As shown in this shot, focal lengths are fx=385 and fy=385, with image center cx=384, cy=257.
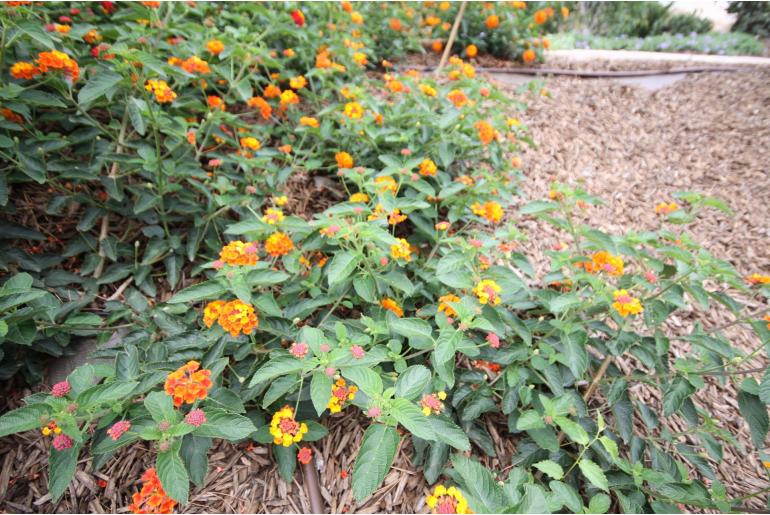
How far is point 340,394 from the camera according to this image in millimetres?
1339

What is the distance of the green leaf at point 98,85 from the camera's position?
172 centimetres

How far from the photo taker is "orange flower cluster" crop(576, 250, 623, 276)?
1.65m

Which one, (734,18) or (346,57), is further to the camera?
(734,18)

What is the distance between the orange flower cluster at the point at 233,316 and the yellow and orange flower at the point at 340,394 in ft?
1.26

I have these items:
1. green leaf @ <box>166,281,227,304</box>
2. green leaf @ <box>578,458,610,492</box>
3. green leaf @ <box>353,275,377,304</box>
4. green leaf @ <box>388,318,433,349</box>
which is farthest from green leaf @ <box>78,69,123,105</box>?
green leaf @ <box>578,458,610,492</box>

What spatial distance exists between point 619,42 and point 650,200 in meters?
5.82

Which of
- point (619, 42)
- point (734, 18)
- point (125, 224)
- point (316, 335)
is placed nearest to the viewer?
point (316, 335)

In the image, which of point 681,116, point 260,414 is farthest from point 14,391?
point 681,116

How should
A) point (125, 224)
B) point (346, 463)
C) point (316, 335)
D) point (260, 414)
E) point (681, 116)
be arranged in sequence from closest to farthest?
point (316, 335)
point (260, 414)
point (346, 463)
point (125, 224)
point (681, 116)

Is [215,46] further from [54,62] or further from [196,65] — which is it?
[54,62]

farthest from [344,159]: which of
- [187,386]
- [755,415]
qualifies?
[755,415]

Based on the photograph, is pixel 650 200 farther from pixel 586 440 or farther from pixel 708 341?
pixel 586 440

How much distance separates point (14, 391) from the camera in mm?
1717

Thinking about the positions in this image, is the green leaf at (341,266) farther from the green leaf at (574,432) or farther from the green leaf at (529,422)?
the green leaf at (574,432)
